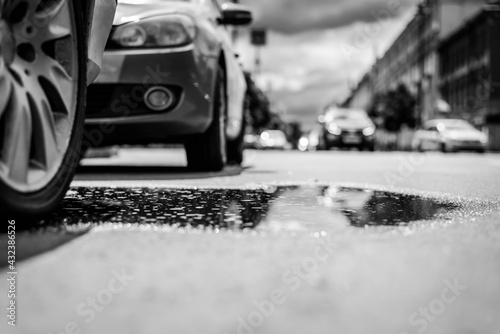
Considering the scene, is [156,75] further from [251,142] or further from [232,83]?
[251,142]

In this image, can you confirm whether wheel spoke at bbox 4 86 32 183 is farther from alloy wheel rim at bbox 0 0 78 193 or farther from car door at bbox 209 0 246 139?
car door at bbox 209 0 246 139

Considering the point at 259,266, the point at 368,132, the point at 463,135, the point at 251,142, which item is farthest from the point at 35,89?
the point at 251,142

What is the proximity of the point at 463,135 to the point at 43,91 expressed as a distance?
27123mm

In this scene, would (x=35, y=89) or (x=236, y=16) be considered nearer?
(x=35, y=89)

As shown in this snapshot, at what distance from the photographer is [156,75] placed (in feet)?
18.7

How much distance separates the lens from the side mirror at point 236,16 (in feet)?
23.8

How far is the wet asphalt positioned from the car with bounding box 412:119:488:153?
25447 millimetres

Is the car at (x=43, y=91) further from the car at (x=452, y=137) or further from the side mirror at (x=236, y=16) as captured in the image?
the car at (x=452, y=137)

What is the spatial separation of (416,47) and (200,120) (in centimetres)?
7280

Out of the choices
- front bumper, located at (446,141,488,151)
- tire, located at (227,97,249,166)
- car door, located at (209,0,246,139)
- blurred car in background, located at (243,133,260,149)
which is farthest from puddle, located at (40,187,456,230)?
blurred car in background, located at (243,133,260,149)

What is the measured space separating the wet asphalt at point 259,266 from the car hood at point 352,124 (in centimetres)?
2259

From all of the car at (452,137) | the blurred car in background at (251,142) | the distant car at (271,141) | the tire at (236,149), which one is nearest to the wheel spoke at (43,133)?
the tire at (236,149)

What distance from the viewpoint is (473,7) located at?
64750mm

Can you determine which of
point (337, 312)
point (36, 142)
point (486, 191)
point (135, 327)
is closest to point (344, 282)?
point (337, 312)
